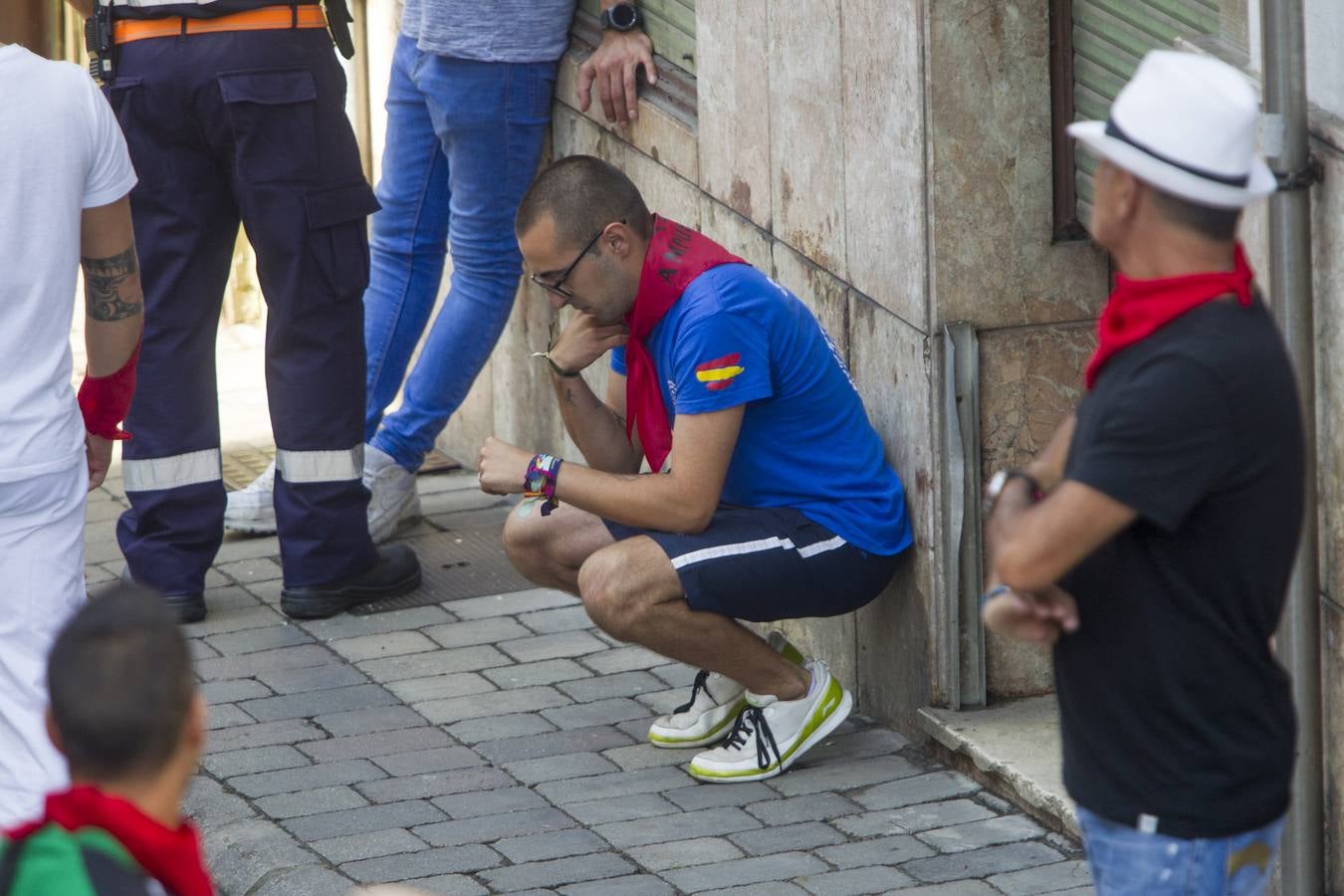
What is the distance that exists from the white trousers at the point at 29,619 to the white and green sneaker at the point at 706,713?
5.67 feet

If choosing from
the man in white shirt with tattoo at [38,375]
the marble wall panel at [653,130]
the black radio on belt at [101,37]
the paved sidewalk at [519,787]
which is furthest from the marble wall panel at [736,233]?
the man in white shirt with tattoo at [38,375]

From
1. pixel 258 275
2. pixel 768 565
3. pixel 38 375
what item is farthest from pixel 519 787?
pixel 258 275

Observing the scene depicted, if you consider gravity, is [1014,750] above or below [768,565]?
below

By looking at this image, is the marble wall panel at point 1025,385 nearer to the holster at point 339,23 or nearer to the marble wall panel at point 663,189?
the marble wall panel at point 663,189

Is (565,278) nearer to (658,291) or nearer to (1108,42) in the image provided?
(658,291)

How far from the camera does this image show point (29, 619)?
377 centimetres

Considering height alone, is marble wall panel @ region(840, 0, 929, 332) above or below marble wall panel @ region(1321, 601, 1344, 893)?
above

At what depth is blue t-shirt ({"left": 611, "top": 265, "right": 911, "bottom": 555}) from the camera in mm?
4668

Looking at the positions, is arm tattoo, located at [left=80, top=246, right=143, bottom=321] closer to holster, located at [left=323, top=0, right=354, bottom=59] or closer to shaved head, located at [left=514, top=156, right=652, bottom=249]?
shaved head, located at [left=514, top=156, right=652, bottom=249]

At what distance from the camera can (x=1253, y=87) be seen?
3.87 metres

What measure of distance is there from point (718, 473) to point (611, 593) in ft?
1.22

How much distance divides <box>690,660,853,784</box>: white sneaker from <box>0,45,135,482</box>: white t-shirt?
69.0 inches

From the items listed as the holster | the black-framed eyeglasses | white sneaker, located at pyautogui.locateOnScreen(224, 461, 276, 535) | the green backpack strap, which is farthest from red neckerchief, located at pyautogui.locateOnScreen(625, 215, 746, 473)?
the green backpack strap

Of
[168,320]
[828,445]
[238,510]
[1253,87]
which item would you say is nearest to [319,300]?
[168,320]
